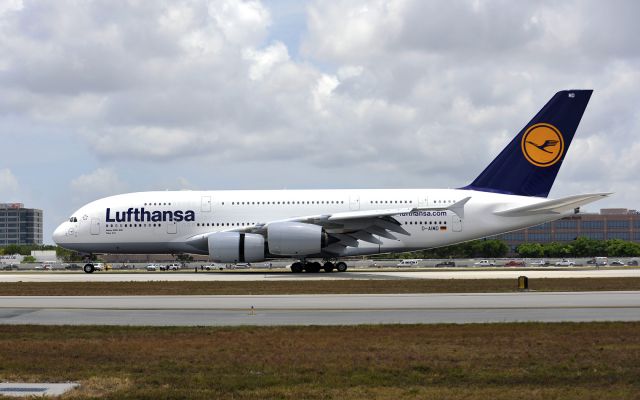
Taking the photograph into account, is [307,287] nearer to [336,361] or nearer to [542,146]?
[336,361]

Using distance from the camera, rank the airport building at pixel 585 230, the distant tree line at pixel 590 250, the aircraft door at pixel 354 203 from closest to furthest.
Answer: the aircraft door at pixel 354 203, the distant tree line at pixel 590 250, the airport building at pixel 585 230

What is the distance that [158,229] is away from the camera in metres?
42.9

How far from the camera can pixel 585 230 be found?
15662 centimetres

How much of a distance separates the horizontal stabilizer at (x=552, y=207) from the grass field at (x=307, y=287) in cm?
707

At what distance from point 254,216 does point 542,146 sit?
620 inches

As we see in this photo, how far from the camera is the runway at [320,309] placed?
1731 cm

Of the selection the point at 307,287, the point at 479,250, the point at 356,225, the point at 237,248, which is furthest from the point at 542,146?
the point at 479,250

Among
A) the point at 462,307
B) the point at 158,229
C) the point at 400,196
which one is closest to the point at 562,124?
the point at 400,196

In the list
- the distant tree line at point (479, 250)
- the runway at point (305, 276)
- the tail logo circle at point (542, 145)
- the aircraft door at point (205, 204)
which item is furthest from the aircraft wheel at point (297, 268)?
the distant tree line at point (479, 250)

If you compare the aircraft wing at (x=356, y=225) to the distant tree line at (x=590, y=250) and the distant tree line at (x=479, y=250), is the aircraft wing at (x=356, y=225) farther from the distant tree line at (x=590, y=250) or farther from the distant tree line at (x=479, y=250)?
the distant tree line at (x=479, y=250)

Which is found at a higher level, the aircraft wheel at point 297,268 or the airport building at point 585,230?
the airport building at point 585,230

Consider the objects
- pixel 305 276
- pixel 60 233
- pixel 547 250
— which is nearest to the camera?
pixel 305 276

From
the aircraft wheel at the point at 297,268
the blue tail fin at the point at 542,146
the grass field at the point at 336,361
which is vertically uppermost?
the blue tail fin at the point at 542,146

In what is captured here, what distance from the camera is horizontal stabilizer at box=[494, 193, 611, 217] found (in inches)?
1490
